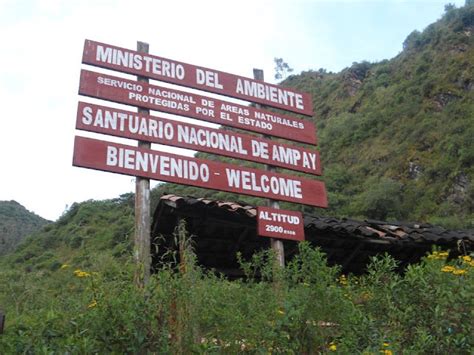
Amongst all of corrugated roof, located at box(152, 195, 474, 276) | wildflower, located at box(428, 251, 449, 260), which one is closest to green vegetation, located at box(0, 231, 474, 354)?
wildflower, located at box(428, 251, 449, 260)

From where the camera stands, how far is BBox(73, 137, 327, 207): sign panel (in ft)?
21.9

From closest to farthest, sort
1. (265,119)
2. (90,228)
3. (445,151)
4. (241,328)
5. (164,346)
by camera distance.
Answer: (164,346), (241,328), (265,119), (445,151), (90,228)

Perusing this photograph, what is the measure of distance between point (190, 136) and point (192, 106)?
19.5 inches

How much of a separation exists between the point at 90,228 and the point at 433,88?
95.8 feet

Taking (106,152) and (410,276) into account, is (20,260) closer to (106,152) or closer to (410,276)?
(106,152)

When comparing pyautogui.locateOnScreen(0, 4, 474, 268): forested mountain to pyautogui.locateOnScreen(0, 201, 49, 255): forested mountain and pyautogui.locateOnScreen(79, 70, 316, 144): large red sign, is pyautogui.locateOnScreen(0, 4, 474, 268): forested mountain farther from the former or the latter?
pyautogui.locateOnScreen(79, 70, 316, 144): large red sign

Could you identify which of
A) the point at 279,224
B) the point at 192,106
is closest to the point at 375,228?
the point at 279,224

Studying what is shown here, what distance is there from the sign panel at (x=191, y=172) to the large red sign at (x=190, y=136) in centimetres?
19

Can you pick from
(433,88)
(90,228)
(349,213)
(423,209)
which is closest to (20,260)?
(90,228)

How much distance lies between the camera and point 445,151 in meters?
35.2

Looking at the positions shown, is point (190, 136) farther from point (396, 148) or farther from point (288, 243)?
point (396, 148)

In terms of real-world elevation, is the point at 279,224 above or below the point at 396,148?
below

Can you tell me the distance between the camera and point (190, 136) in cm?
744

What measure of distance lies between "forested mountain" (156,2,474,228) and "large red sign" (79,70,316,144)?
2008cm
